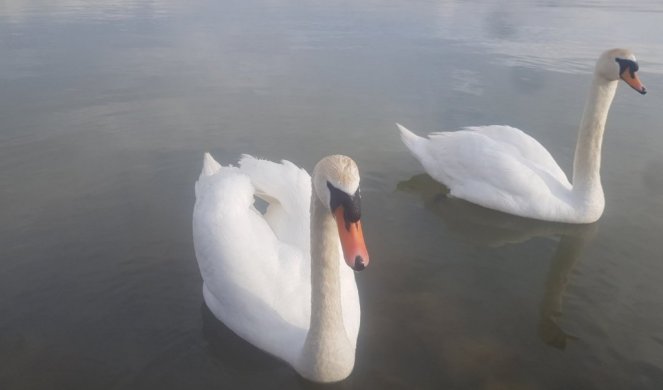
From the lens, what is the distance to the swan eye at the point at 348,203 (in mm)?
3891

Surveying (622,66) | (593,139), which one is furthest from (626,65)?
(593,139)

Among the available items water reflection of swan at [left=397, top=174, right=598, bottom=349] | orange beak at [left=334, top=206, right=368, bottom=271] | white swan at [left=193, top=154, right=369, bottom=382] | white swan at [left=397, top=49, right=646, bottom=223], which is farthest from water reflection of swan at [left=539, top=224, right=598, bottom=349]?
orange beak at [left=334, top=206, right=368, bottom=271]

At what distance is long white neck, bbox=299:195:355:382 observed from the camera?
14.9 ft

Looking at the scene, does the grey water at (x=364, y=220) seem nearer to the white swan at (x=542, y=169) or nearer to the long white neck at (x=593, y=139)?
the white swan at (x=542, y=169)

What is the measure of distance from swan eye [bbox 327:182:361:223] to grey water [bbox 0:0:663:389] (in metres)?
2.08

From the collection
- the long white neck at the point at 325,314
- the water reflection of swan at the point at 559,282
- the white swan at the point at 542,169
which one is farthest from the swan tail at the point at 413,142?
the long white neck at the point at 325,314

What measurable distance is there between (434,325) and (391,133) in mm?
6149

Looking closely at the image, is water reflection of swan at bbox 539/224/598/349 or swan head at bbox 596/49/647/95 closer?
water reflection of swan at bbox 539/224/598/349

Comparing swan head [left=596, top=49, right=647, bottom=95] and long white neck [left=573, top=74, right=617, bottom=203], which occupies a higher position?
swan head [left=596, top=49, right=647, bottom=95]

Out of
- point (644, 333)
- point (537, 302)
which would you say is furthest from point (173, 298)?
point (644, 333)

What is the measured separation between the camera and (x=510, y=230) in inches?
329

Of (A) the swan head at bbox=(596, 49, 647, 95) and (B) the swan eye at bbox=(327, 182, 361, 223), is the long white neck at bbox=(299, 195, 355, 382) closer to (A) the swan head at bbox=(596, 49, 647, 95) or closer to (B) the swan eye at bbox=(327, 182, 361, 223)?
(B) the swan eye at bbox=(327, 182, 361, 223)

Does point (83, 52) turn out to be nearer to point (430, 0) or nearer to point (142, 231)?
point (142, 231)

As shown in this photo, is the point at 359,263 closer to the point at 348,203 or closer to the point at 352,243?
the point at 352,243
